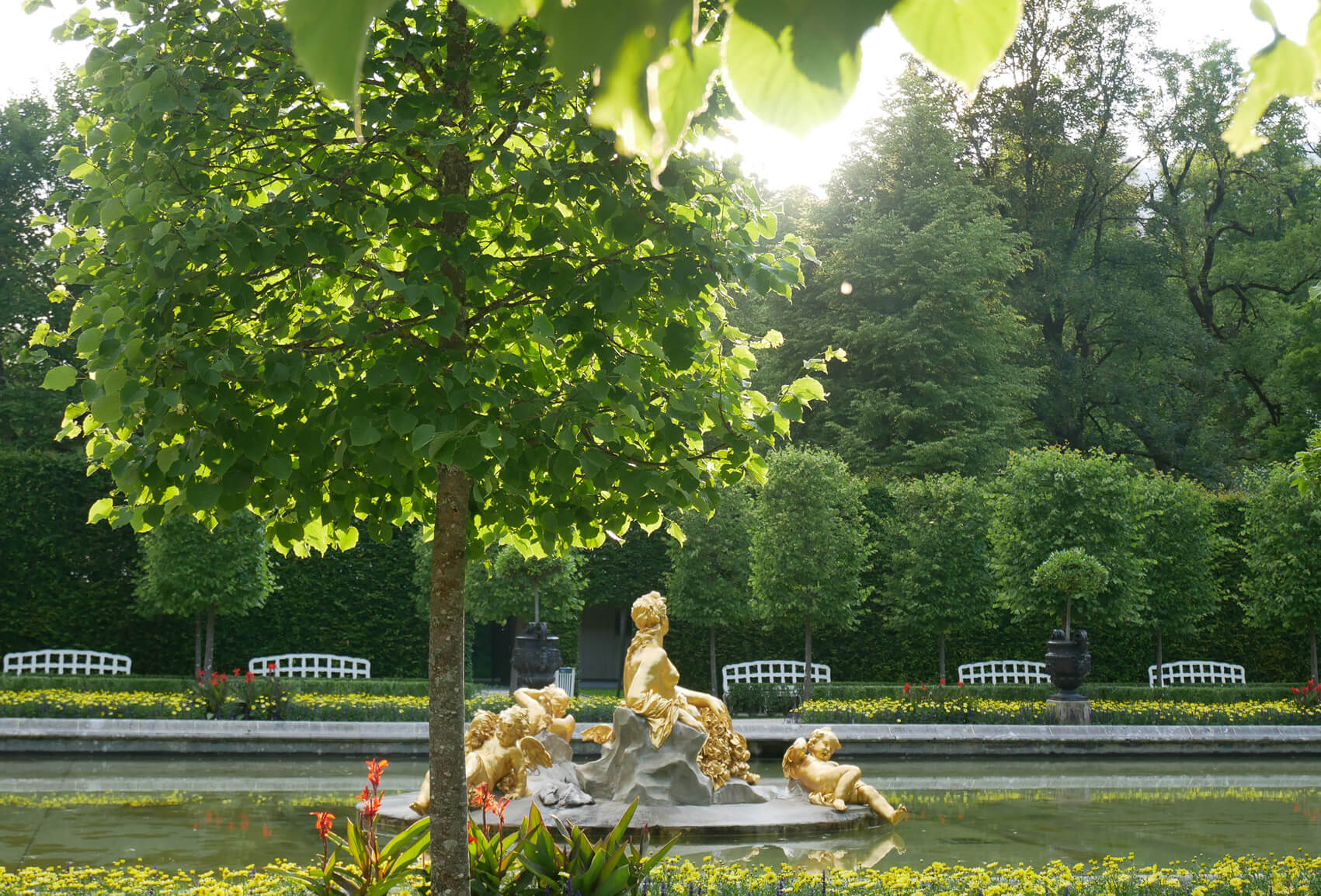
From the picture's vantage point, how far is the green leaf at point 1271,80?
1073 millimetres

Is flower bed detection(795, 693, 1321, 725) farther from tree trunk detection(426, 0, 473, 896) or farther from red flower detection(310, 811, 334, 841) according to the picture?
tree trunk detection(426, 0, 473, 896)

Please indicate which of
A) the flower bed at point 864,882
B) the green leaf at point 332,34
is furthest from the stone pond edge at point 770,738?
the green leaf at point 332,34

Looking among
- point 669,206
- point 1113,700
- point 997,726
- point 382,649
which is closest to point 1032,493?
point 1113,700

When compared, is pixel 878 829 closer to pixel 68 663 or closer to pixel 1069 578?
pixel 1069 578

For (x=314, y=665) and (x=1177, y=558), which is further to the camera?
(x=1177, y=558)

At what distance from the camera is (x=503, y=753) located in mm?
10219

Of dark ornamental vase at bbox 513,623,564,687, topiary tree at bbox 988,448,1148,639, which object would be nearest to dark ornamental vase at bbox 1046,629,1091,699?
topiary tree at bbox 988,448,1148,639

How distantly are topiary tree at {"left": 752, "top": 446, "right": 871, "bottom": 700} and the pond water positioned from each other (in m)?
4.84

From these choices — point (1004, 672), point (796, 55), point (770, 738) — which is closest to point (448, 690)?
point (796, 55)

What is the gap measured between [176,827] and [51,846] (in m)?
1.17

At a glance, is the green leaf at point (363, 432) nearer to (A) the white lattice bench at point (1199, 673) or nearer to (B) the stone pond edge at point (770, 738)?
(B) the stone pond edge at point (770, 738)

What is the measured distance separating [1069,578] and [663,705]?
1114 centimetres

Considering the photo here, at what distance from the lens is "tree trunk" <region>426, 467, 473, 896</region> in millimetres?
5172

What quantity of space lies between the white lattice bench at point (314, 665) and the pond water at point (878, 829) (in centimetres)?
617
